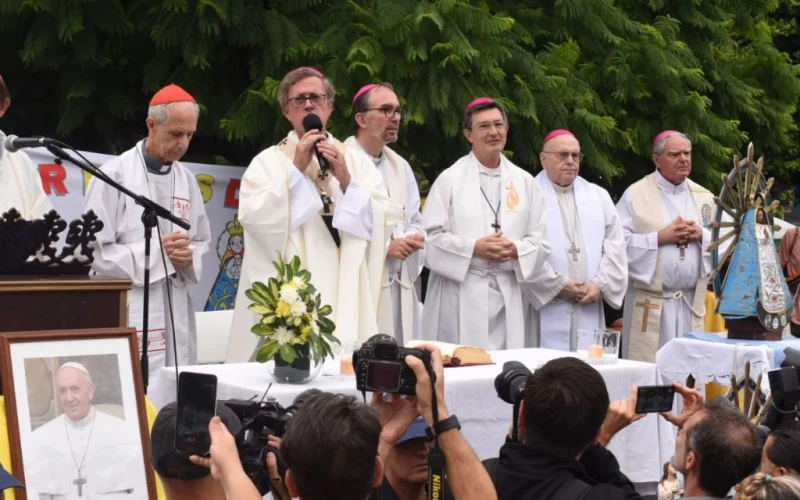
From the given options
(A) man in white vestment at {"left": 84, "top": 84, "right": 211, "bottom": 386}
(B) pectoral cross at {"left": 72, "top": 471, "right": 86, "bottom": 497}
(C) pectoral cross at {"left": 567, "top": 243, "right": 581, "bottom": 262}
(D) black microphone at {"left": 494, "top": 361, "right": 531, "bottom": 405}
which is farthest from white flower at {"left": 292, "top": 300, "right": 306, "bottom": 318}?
(C) pectoral cross at {"left": 567, "top": 243, "right": 581, "bottom": 262}

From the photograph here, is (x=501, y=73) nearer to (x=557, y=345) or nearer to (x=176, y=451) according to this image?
(x=557, y=345)

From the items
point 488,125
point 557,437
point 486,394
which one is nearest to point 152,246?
point 486,394

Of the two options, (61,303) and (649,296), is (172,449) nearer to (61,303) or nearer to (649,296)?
(61,303)

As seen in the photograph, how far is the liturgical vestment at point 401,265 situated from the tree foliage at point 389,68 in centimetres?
155

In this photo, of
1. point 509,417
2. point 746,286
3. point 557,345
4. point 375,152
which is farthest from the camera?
point 557,345

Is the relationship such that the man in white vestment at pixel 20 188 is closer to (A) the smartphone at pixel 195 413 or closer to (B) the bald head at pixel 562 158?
(A) the smartphone at pixel 195 413

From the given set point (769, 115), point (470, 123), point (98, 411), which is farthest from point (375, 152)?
point (769, 115)

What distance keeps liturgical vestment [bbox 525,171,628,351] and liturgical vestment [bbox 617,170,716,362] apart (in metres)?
0.33

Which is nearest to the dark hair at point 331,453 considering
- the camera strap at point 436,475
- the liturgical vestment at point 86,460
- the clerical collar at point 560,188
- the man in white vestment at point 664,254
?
the camera strap at point 436,475

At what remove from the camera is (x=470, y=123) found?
27.8 feet

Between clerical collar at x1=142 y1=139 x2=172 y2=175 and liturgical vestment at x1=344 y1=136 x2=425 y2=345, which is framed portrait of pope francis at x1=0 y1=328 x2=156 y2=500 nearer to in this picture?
clerical collar at x1=142 y1=139 x2=172 y2=175

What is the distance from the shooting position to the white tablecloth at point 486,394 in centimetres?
518

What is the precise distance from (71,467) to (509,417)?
217 centimetres

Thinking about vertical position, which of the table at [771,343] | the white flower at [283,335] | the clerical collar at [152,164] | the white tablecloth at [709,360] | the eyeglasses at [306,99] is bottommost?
the white tablecloth at [709,360]
